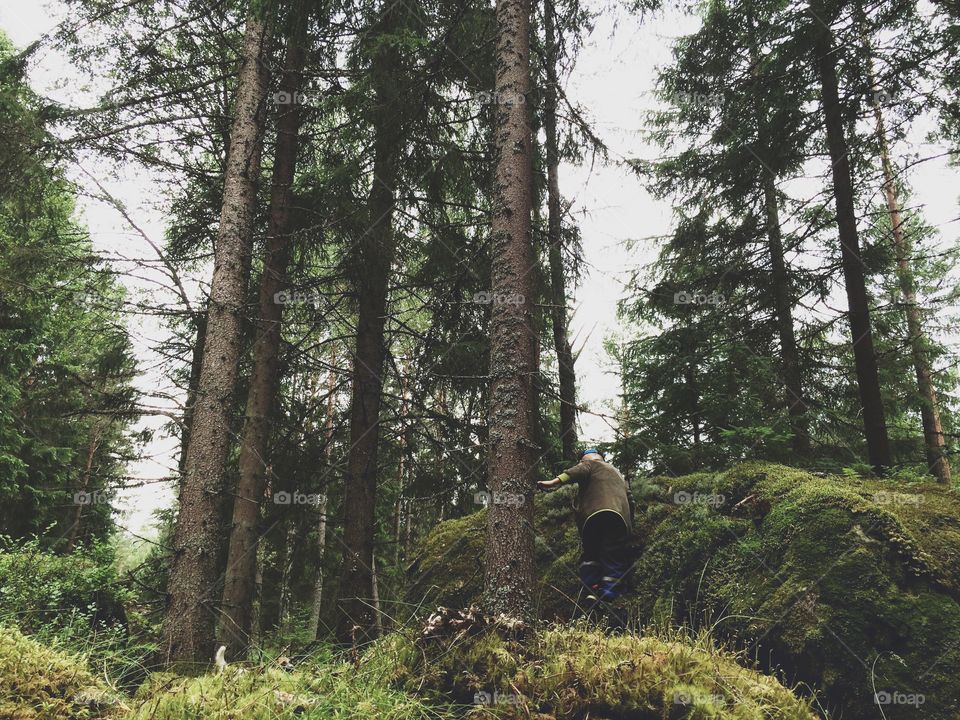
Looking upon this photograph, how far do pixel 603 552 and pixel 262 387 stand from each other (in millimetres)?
5602

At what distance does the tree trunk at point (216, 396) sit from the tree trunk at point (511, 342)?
3700mm

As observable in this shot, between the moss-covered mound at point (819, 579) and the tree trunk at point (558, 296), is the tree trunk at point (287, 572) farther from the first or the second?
the tree trunk at point (558, 296)

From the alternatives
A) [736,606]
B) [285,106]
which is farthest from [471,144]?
[736,606]

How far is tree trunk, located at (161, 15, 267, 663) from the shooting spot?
6.03 metres

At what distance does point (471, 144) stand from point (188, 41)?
17.5ft

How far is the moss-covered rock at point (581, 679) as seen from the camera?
9.18ft

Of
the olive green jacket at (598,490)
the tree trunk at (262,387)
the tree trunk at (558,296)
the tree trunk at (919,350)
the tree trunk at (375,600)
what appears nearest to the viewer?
the tree trunk at (375,600)

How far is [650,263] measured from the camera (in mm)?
13188

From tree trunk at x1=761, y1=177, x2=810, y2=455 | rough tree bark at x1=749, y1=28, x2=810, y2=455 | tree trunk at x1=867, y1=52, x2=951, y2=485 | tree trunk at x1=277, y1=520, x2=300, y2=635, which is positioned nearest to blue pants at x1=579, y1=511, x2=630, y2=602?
tree trunk at x1=277, y1=520, x2=300, y2=635

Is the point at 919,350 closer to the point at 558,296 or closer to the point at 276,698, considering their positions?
the point at 558,296

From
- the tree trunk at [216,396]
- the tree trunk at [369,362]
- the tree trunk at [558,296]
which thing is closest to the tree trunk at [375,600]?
the tree trunk at [369,362]

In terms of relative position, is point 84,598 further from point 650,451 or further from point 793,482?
point 793,482

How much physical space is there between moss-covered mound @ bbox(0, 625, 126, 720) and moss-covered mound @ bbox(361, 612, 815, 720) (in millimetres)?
1507

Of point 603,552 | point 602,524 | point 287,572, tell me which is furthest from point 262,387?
point 287,572
